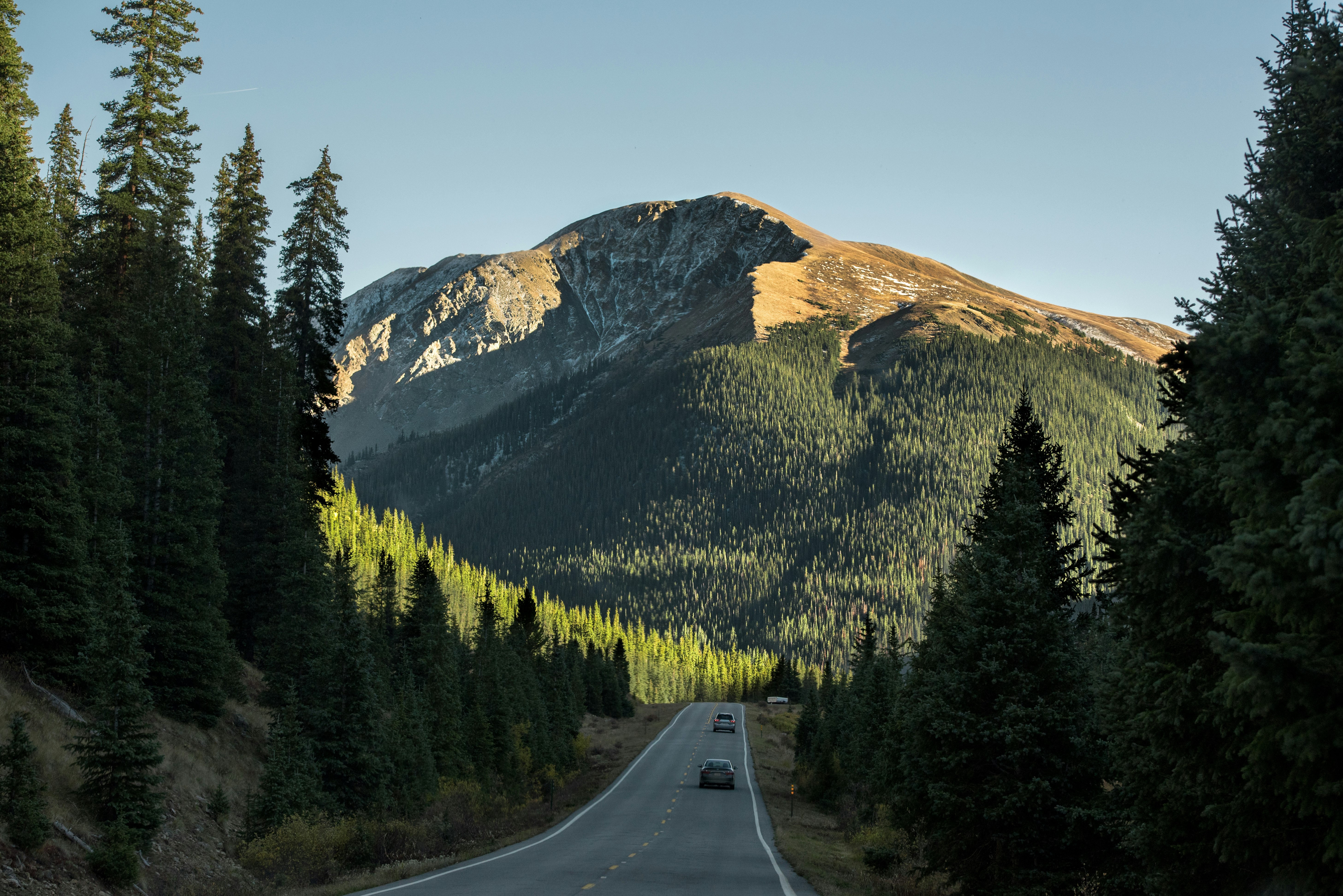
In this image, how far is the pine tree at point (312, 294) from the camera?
37.2m

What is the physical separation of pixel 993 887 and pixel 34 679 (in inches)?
868

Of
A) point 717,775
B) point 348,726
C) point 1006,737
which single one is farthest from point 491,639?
point 1006,737

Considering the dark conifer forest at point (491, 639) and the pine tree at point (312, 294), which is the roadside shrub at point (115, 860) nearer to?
the dark conifer forest at point (491, 639)

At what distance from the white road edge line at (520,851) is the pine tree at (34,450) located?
11.3 m

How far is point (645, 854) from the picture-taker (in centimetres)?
2508

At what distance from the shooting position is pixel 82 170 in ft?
132

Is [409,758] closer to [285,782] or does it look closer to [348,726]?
[348,726]

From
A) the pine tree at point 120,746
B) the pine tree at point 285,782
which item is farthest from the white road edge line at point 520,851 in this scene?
the pine tree at point 120,746

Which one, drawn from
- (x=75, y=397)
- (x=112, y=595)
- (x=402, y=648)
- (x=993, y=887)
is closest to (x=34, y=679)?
(x=112, y=595)

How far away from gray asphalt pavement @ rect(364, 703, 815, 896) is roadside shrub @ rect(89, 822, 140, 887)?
5.50m

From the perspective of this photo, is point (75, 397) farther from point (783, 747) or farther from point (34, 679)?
point (783, 747)

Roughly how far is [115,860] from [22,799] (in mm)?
2173

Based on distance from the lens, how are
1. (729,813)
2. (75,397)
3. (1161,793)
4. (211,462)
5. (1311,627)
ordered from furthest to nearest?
(729,813) → (211,462) → (75,397) → (1161,793) → (1311,627)

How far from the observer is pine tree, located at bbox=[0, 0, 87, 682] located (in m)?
22.5
